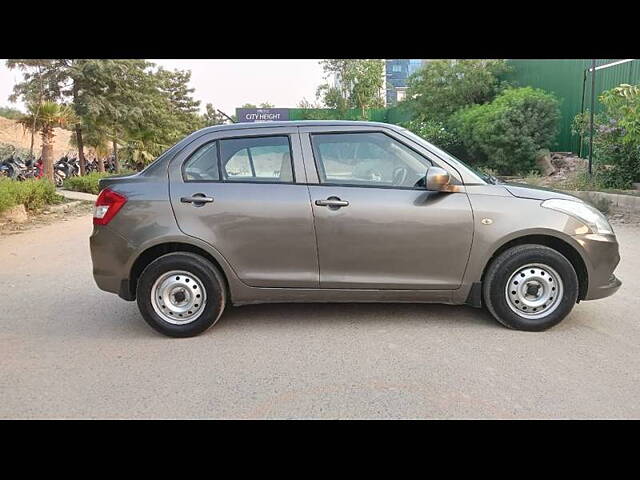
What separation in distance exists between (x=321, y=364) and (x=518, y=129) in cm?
1467

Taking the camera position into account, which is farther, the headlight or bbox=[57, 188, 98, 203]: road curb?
bbox=[57, 188, 98, 203]: road curb

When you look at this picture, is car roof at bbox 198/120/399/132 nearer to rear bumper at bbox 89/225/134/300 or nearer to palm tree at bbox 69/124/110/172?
rear bumper at bbox 89/225/134/300

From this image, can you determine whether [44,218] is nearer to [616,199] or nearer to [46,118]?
[46,118]

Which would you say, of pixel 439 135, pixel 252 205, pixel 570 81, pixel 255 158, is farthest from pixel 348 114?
pixel 252 205

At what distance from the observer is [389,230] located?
14.3 feet

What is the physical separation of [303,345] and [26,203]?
10.3 m

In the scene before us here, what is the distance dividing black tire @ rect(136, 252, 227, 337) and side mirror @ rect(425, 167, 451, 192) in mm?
1920

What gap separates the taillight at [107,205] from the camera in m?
4.42

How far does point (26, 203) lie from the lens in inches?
471

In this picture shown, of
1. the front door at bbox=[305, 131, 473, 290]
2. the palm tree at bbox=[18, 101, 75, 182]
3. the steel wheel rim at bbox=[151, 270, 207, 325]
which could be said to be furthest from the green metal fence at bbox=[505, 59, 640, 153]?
the palm tree at bbox=[18, 101, 75, 182]

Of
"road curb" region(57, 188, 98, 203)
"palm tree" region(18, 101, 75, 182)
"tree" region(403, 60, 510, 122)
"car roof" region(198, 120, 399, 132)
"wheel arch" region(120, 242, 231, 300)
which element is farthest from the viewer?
"tree" region(403, 60, 510, 122)

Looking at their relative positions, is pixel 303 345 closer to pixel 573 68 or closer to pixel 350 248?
pixel 350 248

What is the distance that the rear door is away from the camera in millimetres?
4383

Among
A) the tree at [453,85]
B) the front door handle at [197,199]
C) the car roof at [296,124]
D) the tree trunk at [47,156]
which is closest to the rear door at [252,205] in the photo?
Answer: the front door handle at [197,199]
